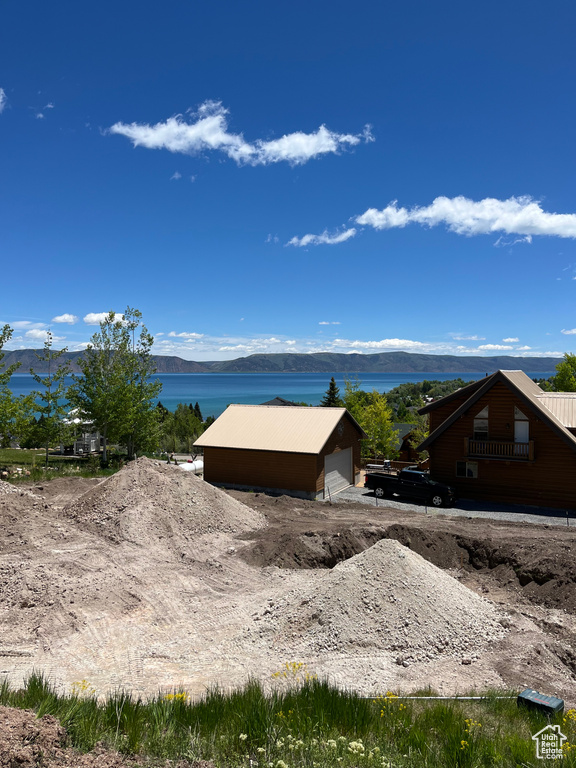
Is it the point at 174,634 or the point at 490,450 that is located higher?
the point at 490,450

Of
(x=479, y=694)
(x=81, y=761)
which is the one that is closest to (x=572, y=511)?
(x=479, y=694)

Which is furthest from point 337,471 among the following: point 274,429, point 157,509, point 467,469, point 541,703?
point 541,703

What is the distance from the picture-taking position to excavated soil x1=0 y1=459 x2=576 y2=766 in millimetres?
9711

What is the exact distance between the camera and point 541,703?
766 cm

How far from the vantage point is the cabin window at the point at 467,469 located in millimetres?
28078

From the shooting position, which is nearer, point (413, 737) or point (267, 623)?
point (413, 737)

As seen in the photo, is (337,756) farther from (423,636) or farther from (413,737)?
(423,636)

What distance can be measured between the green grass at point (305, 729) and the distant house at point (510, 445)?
2071 centimetres

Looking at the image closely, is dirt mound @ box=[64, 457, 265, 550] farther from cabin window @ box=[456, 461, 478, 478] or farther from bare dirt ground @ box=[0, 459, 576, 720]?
cabin window @ box=[456, 461, 478, 478]

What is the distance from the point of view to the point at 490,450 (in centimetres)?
2739

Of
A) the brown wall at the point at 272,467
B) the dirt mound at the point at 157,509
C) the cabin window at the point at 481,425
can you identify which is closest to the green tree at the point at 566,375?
the cabin window at the point at 481,425

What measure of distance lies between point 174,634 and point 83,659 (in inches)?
81.2

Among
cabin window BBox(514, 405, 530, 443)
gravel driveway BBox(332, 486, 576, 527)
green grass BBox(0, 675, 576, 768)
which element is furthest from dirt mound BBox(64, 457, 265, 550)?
cabin window BBox(514, 405, 530, 443)

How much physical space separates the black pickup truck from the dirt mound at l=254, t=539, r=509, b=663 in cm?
1483
